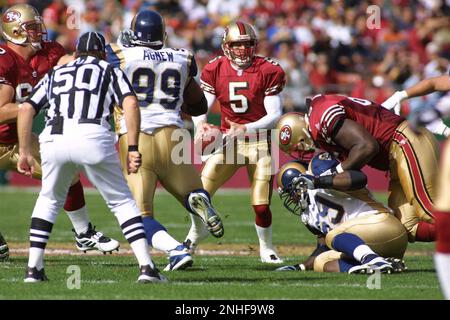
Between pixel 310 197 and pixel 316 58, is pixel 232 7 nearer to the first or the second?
pixel 316 58

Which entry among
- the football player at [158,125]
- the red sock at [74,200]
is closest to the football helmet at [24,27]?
the red sock at [74,200]

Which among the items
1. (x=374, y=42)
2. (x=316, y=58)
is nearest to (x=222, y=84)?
(x=316, y=58)

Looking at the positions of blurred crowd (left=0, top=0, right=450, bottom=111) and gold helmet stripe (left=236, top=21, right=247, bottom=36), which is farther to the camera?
blurred crowd (left=0, top=0, right=450, bottom=111)

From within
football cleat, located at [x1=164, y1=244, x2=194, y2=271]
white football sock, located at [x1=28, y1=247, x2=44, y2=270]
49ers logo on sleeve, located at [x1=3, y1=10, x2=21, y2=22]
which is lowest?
football cleat, located at [x1=164, y1=244, x2=194, y2=271]

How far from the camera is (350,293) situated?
6000mm

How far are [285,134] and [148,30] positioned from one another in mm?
1399

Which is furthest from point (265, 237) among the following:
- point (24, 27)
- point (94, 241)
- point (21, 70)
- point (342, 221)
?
point (24, 27)

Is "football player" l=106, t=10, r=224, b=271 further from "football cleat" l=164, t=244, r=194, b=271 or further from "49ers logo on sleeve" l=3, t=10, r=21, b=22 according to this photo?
"49ers logo on sleeve" l=3, t=10, r=21, b=22

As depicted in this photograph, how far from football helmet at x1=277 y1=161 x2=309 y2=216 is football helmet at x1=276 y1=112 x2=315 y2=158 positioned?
23 centimetres

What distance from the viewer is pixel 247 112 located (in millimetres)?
8586

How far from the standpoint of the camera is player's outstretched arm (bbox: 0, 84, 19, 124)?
25.5 ft

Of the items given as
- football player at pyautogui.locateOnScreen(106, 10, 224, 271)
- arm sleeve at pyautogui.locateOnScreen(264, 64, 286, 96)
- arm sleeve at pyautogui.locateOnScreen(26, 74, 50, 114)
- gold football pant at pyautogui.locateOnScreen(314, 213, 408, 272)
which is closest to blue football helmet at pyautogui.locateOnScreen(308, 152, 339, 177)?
gold football pant at pyautogui.locateOnScreen(314, 213, 408, 272)
